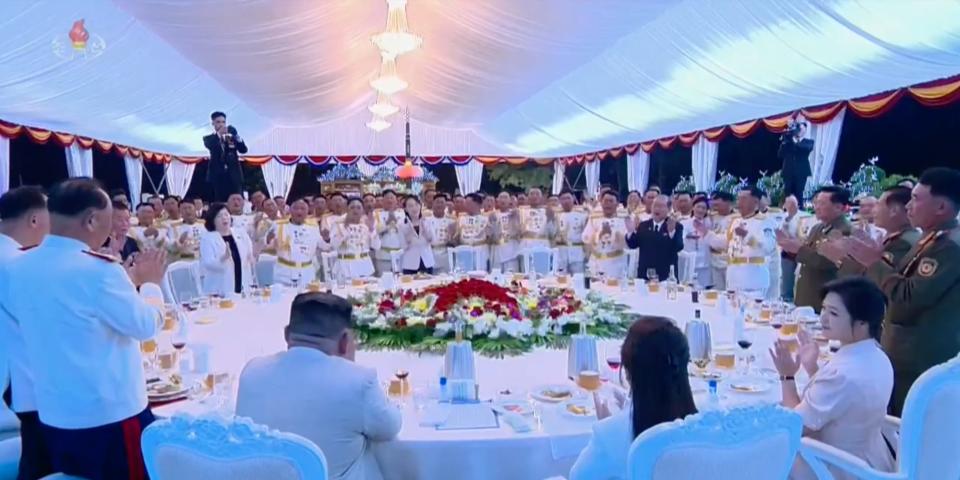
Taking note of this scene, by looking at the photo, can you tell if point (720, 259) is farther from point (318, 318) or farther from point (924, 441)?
point (318, 318)

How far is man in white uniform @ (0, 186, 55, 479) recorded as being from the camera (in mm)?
2602

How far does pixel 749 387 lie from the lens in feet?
9.11

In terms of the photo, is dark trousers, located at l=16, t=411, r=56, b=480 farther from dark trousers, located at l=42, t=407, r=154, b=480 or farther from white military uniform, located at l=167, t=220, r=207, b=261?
white military uniform, located at l=167, t=220, r=207, b=261

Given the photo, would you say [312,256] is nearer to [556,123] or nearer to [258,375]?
[258,375]

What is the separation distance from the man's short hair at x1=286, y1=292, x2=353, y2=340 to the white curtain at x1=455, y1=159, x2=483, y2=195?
20591mm

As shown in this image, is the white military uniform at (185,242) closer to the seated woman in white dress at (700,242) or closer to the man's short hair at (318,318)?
the seated woman in white dress at (700,242)

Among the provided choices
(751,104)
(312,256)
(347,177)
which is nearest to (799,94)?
(751,104)

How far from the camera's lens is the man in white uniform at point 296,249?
680cm

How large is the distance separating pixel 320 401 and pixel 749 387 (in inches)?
66.6

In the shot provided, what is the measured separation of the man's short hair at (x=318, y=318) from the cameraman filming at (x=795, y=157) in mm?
8187

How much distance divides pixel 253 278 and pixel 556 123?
374 inches

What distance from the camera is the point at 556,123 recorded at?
15.2 meters

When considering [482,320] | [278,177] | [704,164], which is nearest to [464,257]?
[482,320]

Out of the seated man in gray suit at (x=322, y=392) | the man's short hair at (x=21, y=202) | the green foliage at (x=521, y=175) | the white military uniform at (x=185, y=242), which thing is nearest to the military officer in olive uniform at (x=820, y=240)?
the seated man in gray suit at (x=322, y=392)
